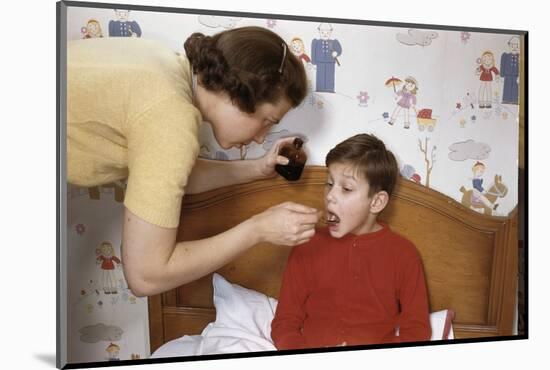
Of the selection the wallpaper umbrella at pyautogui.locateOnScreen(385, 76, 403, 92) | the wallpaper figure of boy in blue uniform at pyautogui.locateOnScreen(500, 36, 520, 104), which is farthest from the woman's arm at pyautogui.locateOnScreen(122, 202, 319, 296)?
the wallpaper figure of boy in blue uniform at pyautogui.locateOnScreen(500, 36, 520, 104)

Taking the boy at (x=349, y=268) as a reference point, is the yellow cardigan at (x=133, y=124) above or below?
above

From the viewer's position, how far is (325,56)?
2846 millimetres

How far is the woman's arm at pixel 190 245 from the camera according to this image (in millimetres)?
2533

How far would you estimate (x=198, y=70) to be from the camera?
105 inches

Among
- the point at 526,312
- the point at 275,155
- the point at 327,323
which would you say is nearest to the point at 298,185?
the point at 275,155

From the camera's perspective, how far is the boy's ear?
2.89 meters

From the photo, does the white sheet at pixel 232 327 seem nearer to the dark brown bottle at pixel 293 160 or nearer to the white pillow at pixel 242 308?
the white pillow at pixel 242 308

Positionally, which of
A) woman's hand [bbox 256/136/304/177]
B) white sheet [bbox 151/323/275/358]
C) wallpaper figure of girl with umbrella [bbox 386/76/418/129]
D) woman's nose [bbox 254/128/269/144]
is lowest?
white sheet [bbox 151/323/275/358]

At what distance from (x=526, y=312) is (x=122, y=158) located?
1.70 meters

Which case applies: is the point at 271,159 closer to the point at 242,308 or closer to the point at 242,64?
the point at 242,64

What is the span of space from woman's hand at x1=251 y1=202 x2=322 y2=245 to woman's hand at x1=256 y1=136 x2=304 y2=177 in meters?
0.13

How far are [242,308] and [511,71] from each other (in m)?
1.38

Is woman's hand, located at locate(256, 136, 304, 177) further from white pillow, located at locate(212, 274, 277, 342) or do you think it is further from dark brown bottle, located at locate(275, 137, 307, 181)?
white pillow, located at locate(212, 274, 277, 342)

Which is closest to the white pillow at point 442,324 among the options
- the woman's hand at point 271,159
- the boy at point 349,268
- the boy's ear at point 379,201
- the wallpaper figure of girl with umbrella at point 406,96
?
the boy at point 349,268
